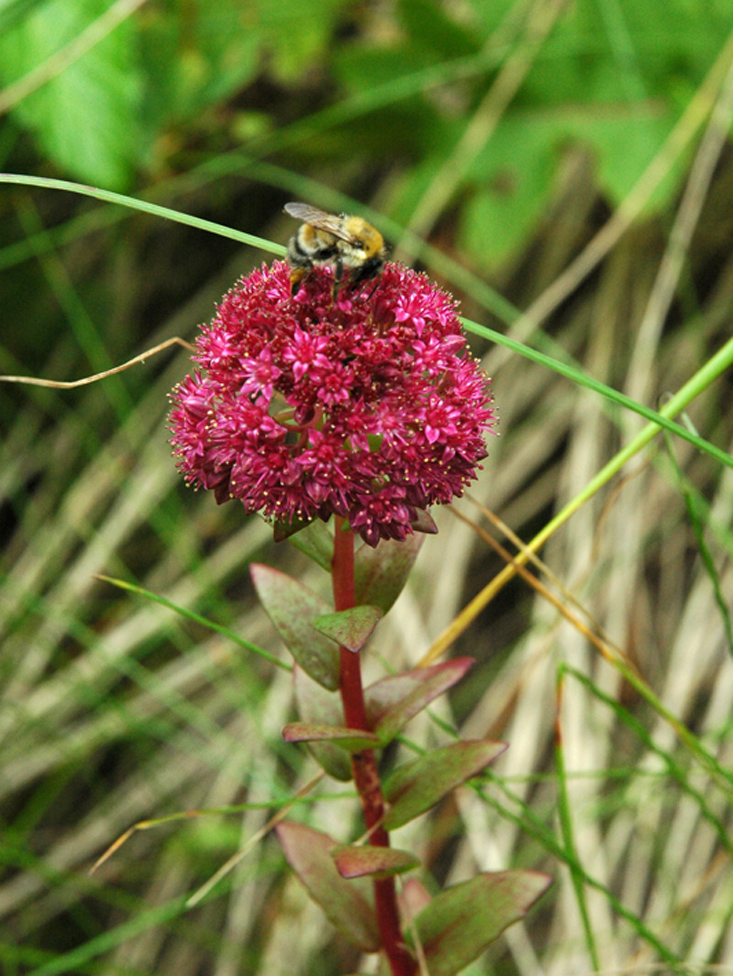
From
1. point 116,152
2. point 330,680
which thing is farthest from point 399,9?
point 330,680

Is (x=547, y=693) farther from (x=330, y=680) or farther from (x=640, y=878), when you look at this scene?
(x=330, y=680)

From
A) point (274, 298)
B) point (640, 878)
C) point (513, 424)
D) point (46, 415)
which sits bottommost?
point (640, 878)

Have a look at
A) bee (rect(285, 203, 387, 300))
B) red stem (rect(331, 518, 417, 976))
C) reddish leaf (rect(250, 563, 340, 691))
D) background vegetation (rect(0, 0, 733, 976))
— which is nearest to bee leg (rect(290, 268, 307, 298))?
bee (rect(285, 203, 387, 300))

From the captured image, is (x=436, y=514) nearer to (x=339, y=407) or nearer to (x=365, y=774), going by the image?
(x=365, y=774)

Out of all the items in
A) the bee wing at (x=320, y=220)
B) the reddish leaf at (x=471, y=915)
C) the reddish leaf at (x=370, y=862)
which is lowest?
the reddish leaf at (x=471, y=915)

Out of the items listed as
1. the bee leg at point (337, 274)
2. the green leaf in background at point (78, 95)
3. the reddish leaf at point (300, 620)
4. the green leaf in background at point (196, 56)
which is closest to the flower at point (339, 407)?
the bee leg at point (337, 274)

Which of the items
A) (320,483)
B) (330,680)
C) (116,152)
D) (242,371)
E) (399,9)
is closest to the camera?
(320,483)

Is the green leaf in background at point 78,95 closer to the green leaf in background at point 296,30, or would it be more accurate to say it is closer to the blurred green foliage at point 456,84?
the blurred green foliage at point 456,84

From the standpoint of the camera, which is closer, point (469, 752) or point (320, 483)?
point (320, 483)
